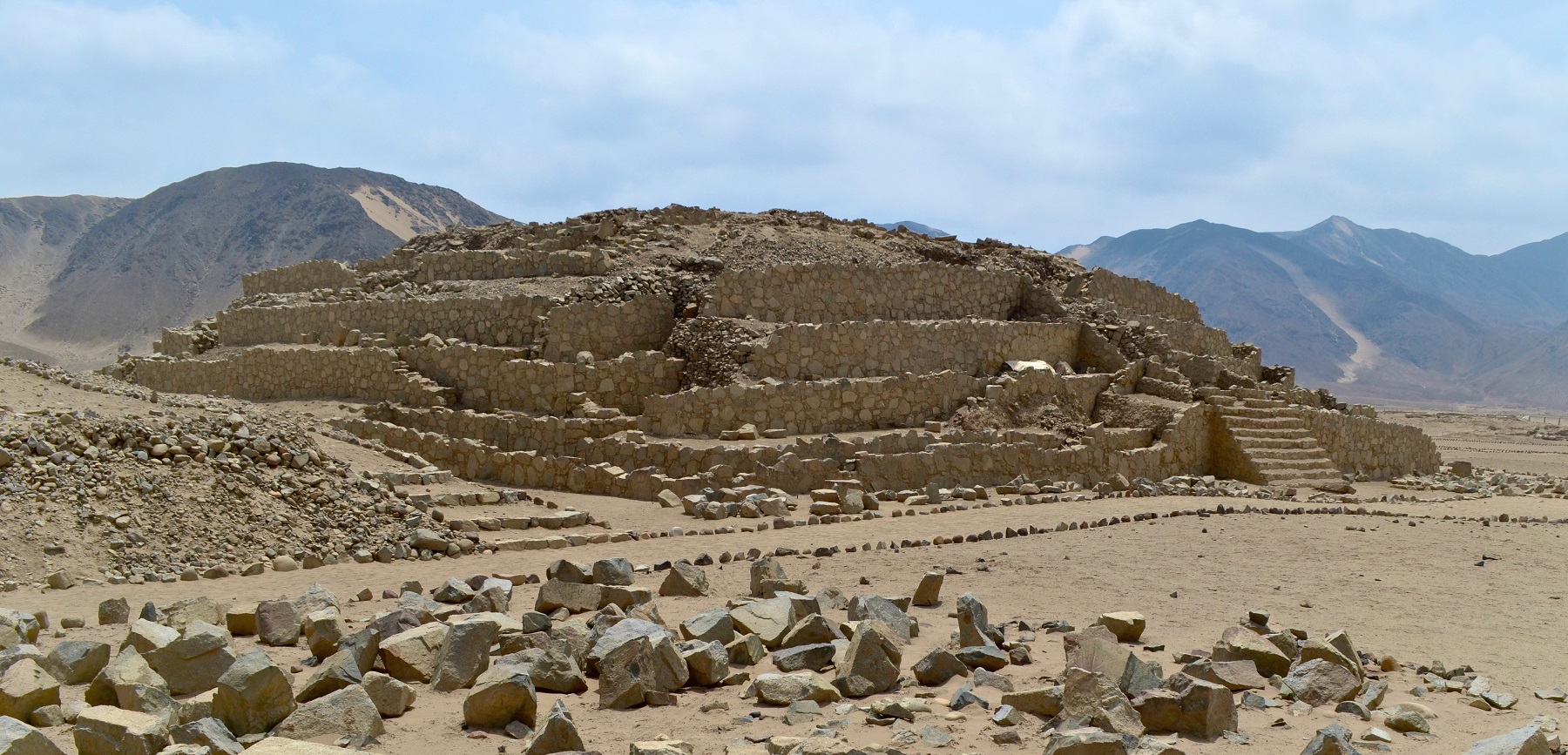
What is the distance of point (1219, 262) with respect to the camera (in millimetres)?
121062

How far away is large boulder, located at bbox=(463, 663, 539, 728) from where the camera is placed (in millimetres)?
4777

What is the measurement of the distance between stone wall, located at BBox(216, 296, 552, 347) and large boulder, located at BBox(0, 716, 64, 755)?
13.1 m

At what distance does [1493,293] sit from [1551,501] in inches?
6010

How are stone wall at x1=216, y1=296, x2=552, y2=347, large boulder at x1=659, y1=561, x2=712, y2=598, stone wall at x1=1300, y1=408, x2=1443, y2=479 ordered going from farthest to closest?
stone wall at x1=1300, y1=408, x2=1443, y2=479, stone wall at x1=216, y1=296, x2=552, y2=347, large boulder at x1=659, y1=561, x2=712, y2=598

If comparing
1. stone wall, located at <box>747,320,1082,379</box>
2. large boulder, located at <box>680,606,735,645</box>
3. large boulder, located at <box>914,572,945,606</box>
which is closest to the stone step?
stone wall, located at <box>747,320,1082,379</box>

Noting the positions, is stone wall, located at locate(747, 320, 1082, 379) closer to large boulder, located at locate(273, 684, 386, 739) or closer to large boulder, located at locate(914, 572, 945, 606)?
large boulder, located at locate(914, 572, 945, 606)

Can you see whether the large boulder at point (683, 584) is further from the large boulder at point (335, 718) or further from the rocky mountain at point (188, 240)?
the rocky mountain at point (188, 240)

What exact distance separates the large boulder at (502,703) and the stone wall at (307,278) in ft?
63.8

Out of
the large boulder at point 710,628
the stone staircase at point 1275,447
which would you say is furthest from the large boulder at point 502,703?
the stone staircase at point 1275,447

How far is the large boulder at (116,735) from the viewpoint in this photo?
423cm

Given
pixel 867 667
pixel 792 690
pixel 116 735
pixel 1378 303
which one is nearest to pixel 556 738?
pixel 792 690

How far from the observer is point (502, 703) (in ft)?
15.7

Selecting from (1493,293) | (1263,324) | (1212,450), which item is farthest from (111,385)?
(1493,293)

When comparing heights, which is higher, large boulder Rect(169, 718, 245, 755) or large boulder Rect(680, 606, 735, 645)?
large boulder Rect(680, 606, 735, 645)
